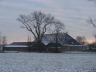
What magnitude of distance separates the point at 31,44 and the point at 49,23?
34.8ft

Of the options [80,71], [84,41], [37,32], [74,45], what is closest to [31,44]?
[37,32]

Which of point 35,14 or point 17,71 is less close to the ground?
point 35,14

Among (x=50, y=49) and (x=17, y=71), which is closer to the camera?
(x=17, y=71)

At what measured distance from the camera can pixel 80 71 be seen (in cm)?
3834

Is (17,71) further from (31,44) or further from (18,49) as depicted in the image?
(18,49)

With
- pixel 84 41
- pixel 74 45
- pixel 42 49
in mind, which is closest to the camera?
pixel 42 49

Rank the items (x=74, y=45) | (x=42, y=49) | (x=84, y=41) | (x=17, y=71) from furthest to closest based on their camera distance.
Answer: (x=84, y=41) < (x=74, y=45) < (x=42, y=49) < (x=17, y=71)

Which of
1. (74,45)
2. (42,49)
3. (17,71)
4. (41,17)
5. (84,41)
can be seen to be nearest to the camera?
(17,71)

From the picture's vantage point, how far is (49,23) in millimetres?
142875

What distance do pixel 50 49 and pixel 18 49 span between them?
19.8 meters

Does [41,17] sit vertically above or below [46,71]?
above

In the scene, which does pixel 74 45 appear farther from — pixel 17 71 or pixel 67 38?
pixel 17 71

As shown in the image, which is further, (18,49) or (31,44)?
(18,49)

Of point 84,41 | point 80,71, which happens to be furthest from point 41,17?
point 80,71
